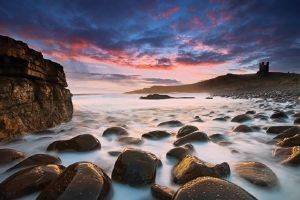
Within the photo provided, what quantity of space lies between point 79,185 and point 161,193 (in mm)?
634

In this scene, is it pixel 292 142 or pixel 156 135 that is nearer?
pixel 292 142

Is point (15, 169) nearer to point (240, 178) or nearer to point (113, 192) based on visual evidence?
point (113, 192)

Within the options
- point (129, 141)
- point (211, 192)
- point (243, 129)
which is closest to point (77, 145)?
point (129, 141)

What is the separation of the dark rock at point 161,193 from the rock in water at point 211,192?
20 centimetres

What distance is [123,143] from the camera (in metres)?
3.79

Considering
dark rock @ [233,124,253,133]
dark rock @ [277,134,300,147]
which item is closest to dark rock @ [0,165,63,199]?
dark rock @ [277,134,300,147]

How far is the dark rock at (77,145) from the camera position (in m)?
3.26

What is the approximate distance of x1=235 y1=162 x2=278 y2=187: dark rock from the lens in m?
2.28

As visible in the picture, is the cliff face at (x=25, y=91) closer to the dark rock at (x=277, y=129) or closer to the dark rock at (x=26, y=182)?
the dark rock at (x=26, y=182)

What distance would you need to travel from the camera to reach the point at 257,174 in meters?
2.43

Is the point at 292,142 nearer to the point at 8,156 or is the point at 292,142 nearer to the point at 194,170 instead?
the point at 194,170

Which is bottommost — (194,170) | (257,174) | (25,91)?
(257,174)

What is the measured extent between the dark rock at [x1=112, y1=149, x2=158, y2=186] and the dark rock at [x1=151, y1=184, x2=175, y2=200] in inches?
7.0

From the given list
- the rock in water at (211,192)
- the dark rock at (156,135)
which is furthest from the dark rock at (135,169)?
the dark rock at (156,135)
